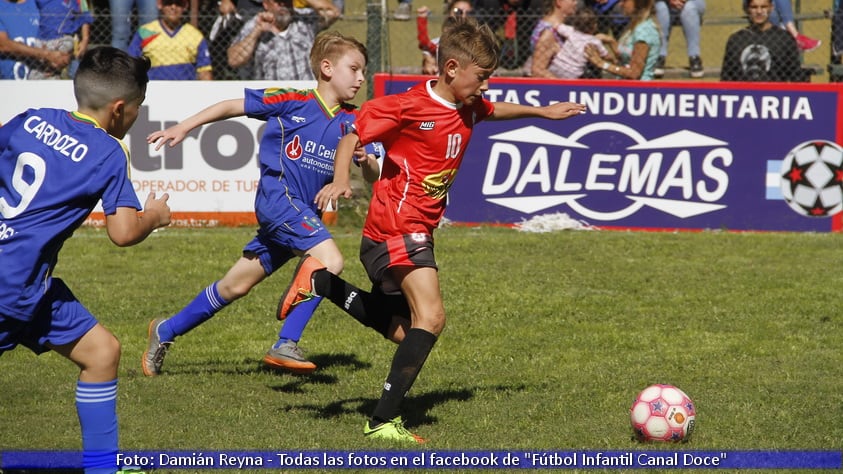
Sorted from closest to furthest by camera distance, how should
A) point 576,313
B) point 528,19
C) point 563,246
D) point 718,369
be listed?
point 718,369 < point 576,313 < point 563,246 < point 528,19

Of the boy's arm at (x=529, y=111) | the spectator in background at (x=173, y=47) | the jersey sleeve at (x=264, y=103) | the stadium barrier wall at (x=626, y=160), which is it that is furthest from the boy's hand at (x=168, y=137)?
the spectator in background at (x=173, y=47)

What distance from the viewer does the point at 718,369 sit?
7.20 m

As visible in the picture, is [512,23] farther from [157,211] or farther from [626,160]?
[157,211]

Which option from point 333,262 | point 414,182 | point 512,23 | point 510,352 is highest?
point 414,182

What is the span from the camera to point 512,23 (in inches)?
517

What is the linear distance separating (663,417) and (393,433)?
1.31 meters

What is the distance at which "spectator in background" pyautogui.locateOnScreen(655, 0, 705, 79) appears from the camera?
13.6m

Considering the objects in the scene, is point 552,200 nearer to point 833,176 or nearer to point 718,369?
point 833,176

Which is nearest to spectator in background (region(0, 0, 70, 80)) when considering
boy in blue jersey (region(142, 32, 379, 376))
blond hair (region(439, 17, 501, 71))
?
boy in blue jersey (region(142, 32, 379, 376))

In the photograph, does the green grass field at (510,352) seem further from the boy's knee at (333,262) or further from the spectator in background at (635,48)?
the spectator in background at (635,48)

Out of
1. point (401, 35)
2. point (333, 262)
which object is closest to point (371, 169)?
point (333, 262)

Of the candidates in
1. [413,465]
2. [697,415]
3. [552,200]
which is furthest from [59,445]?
[552,200]

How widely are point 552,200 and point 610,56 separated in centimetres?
187

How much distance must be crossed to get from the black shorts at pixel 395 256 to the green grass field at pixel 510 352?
2.60 ft
